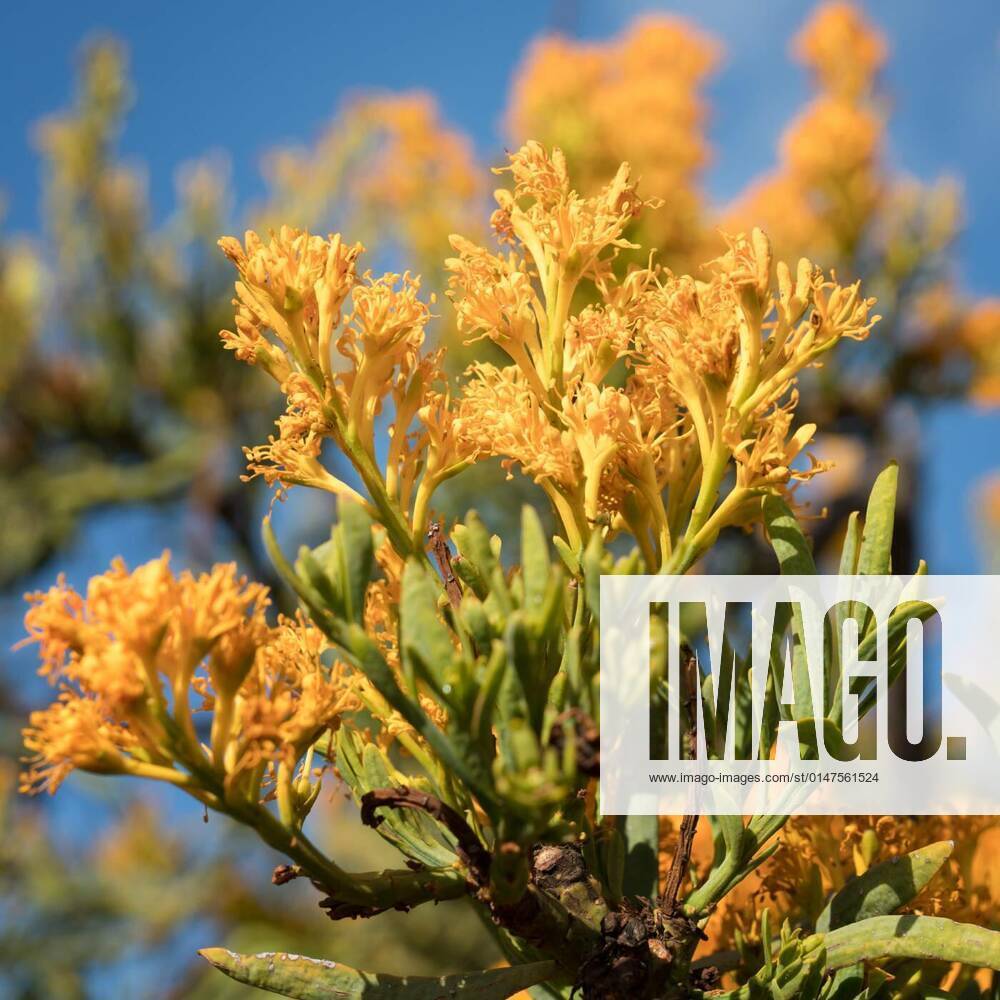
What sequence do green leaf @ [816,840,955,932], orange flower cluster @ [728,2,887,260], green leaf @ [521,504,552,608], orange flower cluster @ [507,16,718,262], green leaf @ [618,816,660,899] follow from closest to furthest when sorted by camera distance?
green leaf @ [521,504,552,608] → green leaf @ [816,840,955,932] → green leaf @ [618,816,660,899] → orange flower cluster @ [507,16,718,262] → orange flower cluster @ [728,2,887,260]

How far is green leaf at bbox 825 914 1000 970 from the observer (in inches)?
29.0

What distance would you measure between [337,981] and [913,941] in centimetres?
38

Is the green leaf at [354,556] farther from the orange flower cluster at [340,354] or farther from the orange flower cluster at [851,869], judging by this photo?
the orange flower cluster at [851,869]

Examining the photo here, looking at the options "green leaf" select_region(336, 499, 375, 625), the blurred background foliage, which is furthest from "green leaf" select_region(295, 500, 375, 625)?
the blurred background foliage

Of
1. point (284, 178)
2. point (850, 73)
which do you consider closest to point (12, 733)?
point (284, 178)

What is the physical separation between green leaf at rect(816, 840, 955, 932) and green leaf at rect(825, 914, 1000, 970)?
3 cm

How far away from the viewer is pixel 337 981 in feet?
2.55

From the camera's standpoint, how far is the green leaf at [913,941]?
737 millimetres

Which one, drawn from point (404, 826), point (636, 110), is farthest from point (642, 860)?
point (636, 110)

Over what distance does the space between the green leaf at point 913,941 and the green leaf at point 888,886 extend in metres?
0.03

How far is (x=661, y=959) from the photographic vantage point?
772 mm

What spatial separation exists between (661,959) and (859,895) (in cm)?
17

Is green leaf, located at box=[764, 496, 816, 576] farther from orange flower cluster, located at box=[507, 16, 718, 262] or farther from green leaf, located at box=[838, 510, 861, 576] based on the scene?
orange flower cluster, located at box=[507, 16, 718, 262]

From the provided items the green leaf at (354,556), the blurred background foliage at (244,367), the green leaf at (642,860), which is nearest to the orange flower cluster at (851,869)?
the green leaf at (642,860)
